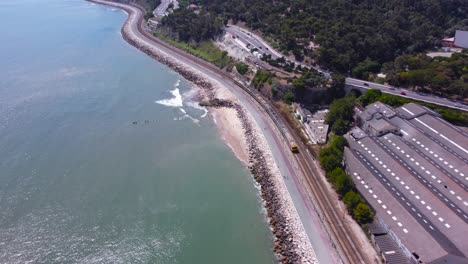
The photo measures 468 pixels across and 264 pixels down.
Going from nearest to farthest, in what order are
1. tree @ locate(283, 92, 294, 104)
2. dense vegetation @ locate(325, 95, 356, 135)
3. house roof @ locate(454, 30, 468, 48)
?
1. dense vegetation @ locate(325, 95, 356, 135)
2. tree @ locate(283, 92, 294, 104)
3. house roof @ locate(454, 30, 468, 48)

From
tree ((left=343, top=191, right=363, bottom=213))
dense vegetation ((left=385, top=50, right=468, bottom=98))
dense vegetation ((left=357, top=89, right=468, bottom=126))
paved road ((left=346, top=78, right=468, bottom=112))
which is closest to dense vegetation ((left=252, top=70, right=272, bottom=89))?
paved road ((left=346, top=78, right=468, bottom=112))

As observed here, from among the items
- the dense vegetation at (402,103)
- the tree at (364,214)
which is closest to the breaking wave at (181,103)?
the dense vegetation at (402,103)

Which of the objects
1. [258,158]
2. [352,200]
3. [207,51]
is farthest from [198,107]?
[352,200]

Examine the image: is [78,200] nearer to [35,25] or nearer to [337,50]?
[337,50]

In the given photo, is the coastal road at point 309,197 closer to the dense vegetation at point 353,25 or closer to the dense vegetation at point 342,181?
the dense vegetation at point 342,181

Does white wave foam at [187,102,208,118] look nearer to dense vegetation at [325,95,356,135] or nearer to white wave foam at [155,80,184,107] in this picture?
white wave foam at [155,80,184,107]

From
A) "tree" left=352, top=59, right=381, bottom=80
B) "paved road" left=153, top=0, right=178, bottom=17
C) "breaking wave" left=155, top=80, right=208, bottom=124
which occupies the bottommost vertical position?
"breaking wave" left=155, top=80, right=208, bottom=124
